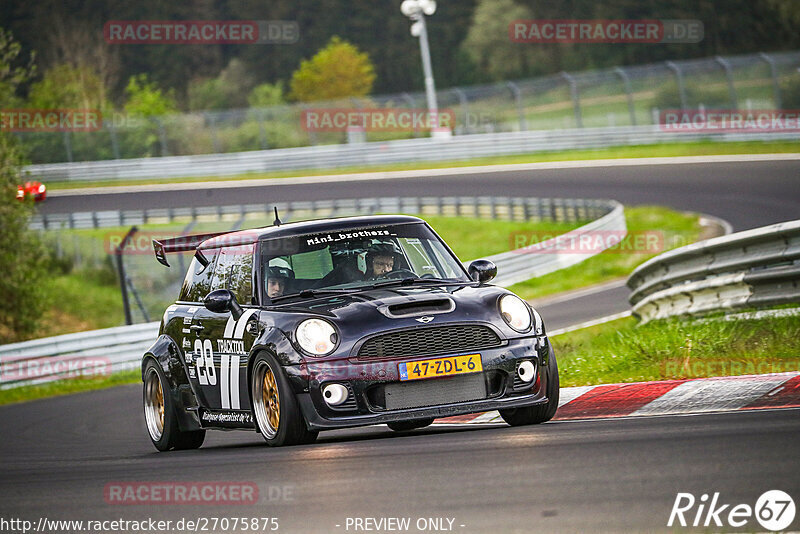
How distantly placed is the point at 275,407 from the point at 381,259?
4.63 feet

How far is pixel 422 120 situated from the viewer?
50094 mm

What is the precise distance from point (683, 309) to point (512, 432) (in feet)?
22.1

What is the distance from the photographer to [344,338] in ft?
26.0

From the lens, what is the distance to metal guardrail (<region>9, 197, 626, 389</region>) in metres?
20.9

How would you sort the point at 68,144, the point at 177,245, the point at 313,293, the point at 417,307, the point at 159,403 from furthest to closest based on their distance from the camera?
the point at 68,144
the point at 159,403
the point at 177,245
the point at 313,293
the point at 417,307

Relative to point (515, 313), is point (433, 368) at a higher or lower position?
lower

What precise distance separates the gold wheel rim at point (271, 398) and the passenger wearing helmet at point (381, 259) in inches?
42.4

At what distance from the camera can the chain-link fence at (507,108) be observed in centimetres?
4028

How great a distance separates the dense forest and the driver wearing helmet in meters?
77.1

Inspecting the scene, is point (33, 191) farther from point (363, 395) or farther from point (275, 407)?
point (363, 395)

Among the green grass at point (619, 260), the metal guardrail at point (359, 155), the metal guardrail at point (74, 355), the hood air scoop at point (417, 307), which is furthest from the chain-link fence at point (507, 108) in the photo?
the hood air scoop at point (417, 307)

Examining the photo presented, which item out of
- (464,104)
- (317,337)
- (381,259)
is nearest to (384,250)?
(381,259)

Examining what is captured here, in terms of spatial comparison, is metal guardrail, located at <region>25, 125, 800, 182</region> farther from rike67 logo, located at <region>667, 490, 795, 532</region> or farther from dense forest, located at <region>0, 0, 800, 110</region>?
dense forest, located at <region>0, 0, 800, 110</region>

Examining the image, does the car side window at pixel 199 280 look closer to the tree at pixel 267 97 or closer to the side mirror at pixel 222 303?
the side mirror at pixel 222 303
